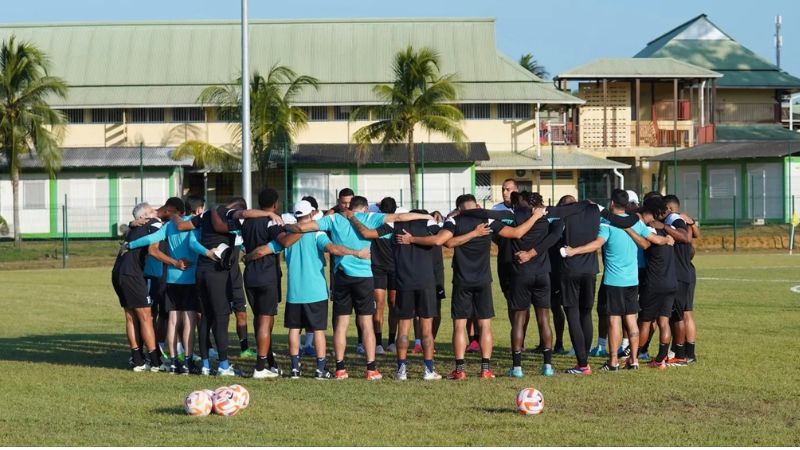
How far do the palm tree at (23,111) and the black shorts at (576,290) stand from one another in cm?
3459

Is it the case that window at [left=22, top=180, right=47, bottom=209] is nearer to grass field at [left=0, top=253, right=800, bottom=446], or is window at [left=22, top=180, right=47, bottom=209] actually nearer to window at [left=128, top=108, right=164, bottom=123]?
window at [left=128, top=108, right=164, bottom=123]

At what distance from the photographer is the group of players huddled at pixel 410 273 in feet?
45.0

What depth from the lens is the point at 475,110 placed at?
55.1m

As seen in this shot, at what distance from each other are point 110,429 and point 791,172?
147ft

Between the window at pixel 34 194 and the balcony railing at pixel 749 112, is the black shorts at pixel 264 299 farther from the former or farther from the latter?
the balcony railing at pixel 749 112

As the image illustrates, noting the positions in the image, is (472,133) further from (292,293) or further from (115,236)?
(292,293)

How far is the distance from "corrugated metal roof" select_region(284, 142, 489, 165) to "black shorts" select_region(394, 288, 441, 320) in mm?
34814

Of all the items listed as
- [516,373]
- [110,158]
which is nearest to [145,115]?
[110,158]

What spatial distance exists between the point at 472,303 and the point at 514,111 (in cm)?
4226

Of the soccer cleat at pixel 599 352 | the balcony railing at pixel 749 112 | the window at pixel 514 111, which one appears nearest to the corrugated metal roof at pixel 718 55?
the balcony railing at pixel 749 112

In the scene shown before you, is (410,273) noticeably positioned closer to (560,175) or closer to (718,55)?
(560,175)

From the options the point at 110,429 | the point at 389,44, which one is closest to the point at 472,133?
the point at 389,44

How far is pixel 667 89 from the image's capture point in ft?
207

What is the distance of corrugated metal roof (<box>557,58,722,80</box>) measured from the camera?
59312mm
